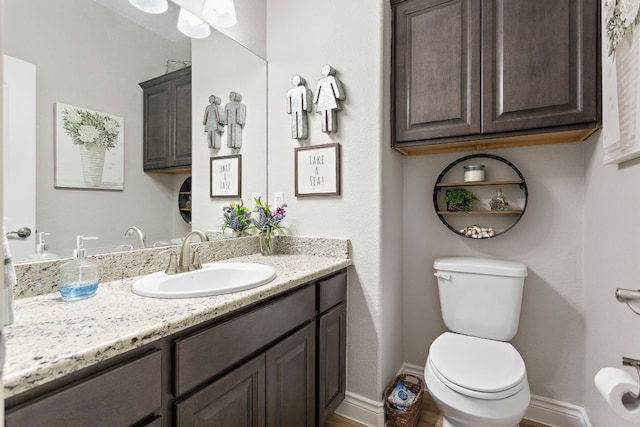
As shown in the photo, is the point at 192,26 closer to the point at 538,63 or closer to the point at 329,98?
the point at 329,98

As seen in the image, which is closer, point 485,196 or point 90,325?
point 90,325

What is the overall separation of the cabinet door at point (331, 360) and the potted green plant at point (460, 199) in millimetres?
885

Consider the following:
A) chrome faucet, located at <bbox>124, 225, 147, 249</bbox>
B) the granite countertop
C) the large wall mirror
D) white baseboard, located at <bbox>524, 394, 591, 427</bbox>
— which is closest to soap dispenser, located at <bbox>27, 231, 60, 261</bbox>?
the large wall mirror

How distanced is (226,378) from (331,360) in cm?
73

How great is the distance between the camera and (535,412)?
1.73 meters

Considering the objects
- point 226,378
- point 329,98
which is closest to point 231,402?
point 226,378

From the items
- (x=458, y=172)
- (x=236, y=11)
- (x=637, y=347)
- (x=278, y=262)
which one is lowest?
(x=637, y=347)

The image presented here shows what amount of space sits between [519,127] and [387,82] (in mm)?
700

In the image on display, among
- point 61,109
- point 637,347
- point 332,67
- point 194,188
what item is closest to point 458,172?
point 332,67

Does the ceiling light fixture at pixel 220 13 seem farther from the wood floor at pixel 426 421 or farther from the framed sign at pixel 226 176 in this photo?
the wood floor at pixel 426 421

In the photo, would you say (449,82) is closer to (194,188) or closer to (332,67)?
(332,67)

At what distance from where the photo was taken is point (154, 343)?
785mm

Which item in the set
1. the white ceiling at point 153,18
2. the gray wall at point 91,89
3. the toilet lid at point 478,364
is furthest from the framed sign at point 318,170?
the toilet lid at point 478,364

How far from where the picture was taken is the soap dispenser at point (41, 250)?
1042 millimetres
